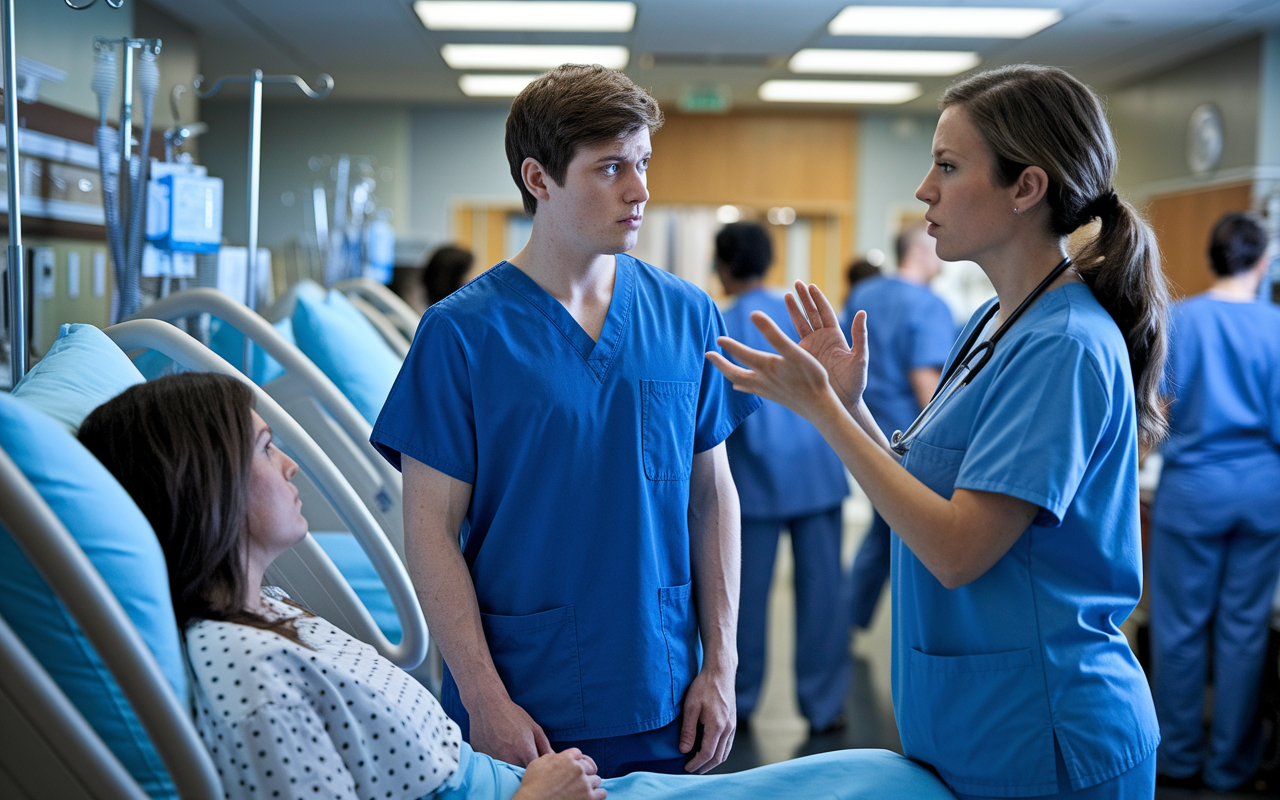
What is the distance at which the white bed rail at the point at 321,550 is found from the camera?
4.81ft

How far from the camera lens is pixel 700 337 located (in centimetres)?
142

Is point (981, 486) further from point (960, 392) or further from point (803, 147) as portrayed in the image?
point (803, 147)

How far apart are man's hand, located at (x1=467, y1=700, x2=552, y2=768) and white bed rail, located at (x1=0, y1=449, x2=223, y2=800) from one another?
41cm

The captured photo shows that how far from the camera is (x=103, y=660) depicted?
2.80ft

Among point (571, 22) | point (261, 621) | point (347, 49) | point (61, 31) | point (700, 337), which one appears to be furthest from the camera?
point (347, 49)

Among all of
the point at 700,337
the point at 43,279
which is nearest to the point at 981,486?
the point at 700,337

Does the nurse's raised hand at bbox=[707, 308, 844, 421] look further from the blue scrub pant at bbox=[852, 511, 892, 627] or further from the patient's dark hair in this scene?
the blue scrub pant at bbox=[852, 511, 892, 627]

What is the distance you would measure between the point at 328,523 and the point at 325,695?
1194mm

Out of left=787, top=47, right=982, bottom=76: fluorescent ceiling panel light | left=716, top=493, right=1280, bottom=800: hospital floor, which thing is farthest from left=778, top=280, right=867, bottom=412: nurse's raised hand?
left=787, top=47, right=982, bottom=76: fluorescent ceiling panel light

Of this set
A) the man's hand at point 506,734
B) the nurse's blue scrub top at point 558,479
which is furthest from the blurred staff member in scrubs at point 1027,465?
the man's hand at point 506,734

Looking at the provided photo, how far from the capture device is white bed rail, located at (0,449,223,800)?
82 centimetres

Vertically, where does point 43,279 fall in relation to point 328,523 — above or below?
above

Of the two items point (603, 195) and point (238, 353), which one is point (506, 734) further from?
point (238, 353)

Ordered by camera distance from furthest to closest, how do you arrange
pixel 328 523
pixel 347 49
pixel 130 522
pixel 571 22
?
pixel 347 49
pixel 571 22
pixel 328 523
pixel 130 522
